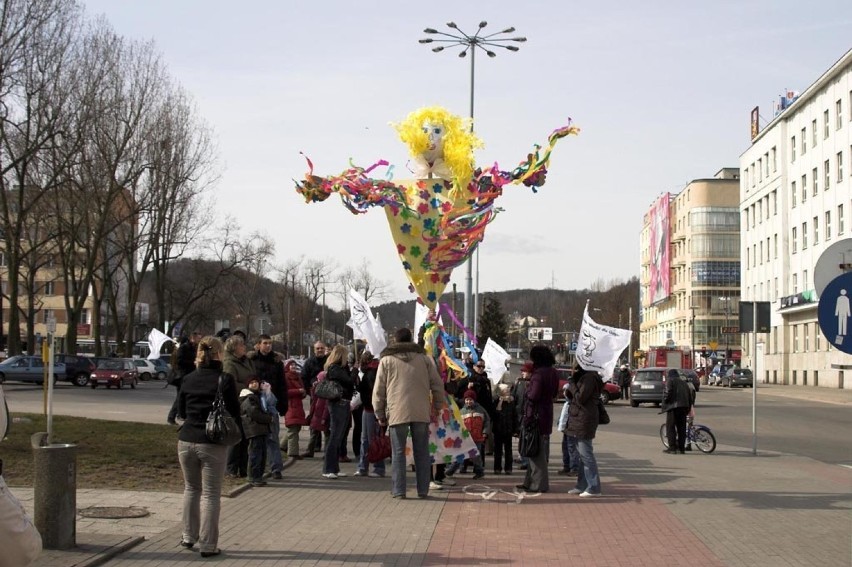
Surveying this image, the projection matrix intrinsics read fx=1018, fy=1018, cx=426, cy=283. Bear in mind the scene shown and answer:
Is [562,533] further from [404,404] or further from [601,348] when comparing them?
[601,348]

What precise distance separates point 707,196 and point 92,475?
317ft

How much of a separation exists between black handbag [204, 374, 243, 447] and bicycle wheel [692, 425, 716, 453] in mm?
12031

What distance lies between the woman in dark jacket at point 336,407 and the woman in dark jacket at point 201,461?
4.60m

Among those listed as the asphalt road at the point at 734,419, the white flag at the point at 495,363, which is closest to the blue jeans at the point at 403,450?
the white flag at the point at 495,363

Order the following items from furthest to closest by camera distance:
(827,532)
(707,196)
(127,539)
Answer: (707,196) → (827,532) → (127,539)

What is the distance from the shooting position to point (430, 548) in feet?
28.0

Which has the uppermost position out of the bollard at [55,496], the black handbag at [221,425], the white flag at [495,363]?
the white flag at [495,363]

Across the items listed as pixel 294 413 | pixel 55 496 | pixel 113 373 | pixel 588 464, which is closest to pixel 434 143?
pixel 588 464

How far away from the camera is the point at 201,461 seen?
325 inches

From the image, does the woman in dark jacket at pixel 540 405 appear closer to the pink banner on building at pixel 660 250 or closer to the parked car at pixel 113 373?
the parked car at pixel 113 373

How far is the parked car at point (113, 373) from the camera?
45.9 metres

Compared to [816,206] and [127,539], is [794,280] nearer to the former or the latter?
[816,206]

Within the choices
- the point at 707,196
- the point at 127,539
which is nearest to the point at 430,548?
the point at 127,539

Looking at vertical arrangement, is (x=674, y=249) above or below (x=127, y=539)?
above
